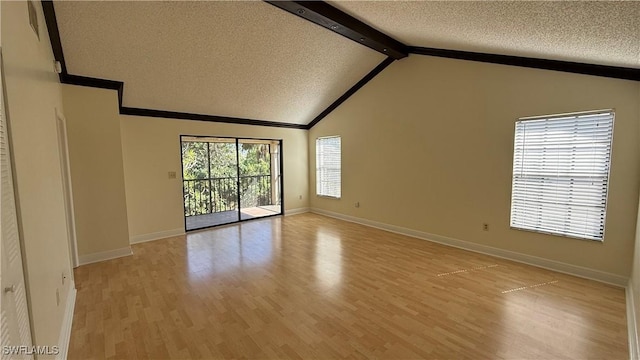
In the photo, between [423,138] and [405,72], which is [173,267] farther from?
[405,72]

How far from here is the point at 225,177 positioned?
631 cm

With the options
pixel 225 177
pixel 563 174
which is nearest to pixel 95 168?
pixel 225 177

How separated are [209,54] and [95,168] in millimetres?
2175

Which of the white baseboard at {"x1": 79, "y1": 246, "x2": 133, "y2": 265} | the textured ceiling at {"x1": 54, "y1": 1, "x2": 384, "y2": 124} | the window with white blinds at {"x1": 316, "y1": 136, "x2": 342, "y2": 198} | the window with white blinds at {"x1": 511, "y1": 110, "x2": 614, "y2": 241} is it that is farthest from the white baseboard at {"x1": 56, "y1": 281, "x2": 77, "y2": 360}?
the window with white blinds at {"x1": 511, "y1": 110, "x2": 614, "y2": 241}

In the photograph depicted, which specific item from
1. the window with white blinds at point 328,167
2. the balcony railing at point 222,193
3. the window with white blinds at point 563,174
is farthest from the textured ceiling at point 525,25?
the balcony railing at point 222,193

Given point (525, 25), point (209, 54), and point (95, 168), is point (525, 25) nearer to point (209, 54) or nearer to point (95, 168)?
point (209, 54)

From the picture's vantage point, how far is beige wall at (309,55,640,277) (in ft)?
9.30

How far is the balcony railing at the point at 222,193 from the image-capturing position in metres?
6.11

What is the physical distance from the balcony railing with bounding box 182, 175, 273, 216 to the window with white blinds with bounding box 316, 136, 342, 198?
147cm

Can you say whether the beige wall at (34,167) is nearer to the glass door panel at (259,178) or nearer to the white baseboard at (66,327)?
the white baseboard at (66,327)

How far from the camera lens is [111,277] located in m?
3.19

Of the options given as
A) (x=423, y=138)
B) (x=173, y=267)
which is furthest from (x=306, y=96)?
(x=173, y=267)

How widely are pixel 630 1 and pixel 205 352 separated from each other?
3.60 metres

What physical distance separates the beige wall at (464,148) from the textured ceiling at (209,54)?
3.19ft
